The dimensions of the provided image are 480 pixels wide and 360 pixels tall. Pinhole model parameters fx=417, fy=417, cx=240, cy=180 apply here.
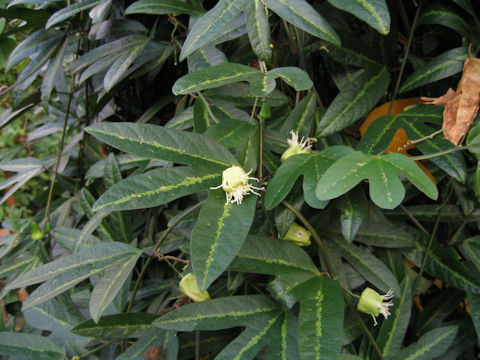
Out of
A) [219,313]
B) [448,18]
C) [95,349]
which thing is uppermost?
[448,18]

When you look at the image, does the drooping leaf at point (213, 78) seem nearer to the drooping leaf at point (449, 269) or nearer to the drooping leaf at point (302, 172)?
the drooping leaf at point (302, 172)

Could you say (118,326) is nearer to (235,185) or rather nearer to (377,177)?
(235,185)

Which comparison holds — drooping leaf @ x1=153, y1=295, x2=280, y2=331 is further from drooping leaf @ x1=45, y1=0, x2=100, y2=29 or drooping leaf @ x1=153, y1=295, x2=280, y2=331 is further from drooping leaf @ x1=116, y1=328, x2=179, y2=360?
drooping leaf @ x1=45, y1=0, x2=100, y2=29

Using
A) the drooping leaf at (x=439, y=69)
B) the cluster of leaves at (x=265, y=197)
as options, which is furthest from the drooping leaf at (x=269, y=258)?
the drooping leaf at (x=439, y=69)

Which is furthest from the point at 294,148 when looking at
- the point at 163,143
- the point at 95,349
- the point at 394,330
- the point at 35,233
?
the point at 35,233

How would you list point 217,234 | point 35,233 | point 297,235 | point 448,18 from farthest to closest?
point 35,233
point 448,18
point 297,235
point 217,234

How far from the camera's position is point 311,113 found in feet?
1.94

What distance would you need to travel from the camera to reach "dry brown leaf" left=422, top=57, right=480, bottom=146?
0.56 metres

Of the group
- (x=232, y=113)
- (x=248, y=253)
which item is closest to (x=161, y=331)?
(x=248, y=253)

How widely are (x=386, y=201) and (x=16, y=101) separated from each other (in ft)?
2.57

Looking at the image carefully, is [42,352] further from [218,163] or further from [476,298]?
[476,298]

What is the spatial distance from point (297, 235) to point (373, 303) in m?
0.12

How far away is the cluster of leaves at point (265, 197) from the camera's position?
46 cm

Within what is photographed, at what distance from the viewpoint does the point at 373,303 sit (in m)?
0.51
